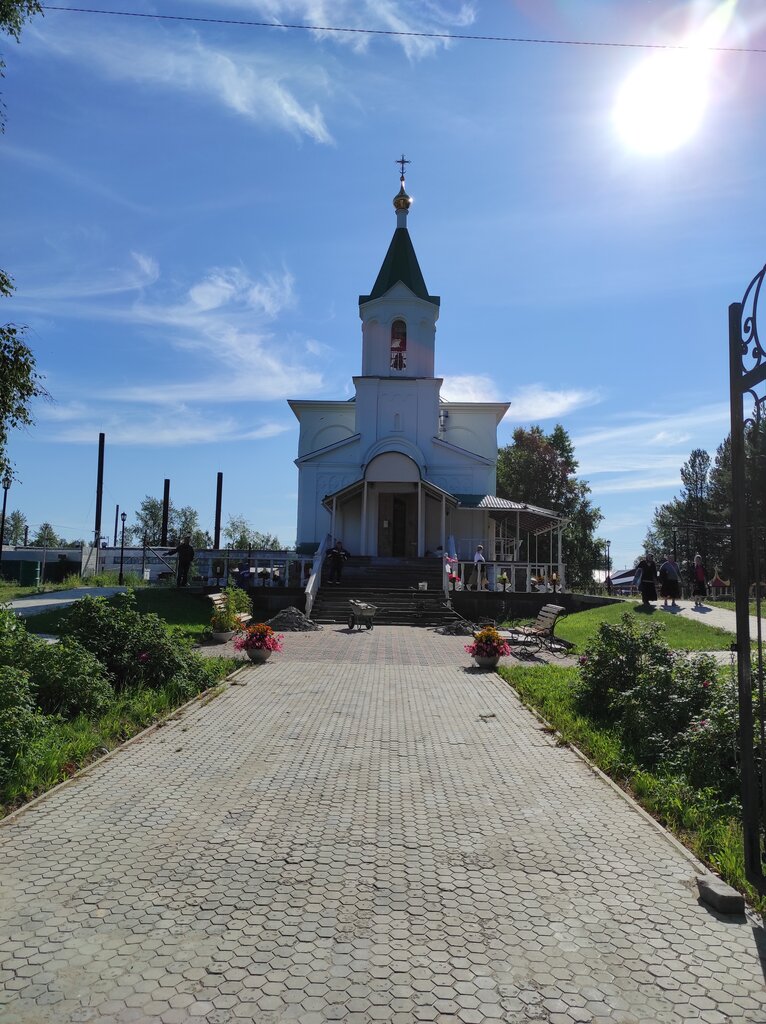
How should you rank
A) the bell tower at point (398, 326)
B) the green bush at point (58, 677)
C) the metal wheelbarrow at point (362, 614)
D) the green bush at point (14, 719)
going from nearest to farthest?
the green bush at point (14, 719), the green bush at point (58, 677), the metal wheelbarrow at point (362, 614), the bell tower at point (398, 326)

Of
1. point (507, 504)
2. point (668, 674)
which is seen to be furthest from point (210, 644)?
point (507, 504)

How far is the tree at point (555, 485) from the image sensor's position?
55438 mm

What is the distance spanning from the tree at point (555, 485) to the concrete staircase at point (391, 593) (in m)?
32.7

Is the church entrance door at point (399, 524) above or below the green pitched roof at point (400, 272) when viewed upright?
below

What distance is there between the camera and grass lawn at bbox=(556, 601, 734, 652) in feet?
44.6

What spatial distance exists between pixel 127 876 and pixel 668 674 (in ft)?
18.5

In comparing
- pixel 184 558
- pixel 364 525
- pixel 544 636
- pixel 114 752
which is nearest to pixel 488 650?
pixel 544 636

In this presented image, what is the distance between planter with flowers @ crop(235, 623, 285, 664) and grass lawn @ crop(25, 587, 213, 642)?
2.62 metres

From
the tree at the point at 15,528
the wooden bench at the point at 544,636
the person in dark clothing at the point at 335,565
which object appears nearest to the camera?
the wooden bench at the point at 544,636

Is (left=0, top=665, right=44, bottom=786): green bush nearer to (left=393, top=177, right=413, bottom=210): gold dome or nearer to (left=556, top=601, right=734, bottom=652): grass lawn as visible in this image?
(left=556, top=601, right=734, bottom=652): grass lawn

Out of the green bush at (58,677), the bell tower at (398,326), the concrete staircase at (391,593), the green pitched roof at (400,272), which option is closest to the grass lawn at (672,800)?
the green bush at (58,677)

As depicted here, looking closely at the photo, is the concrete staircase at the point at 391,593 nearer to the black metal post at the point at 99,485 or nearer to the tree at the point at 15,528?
the black metal post at the point at 99,485

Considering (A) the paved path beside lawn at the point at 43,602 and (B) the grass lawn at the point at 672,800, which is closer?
(B) the grass lawn at the point at 672,800

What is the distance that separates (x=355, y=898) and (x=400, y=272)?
96.7 feet
